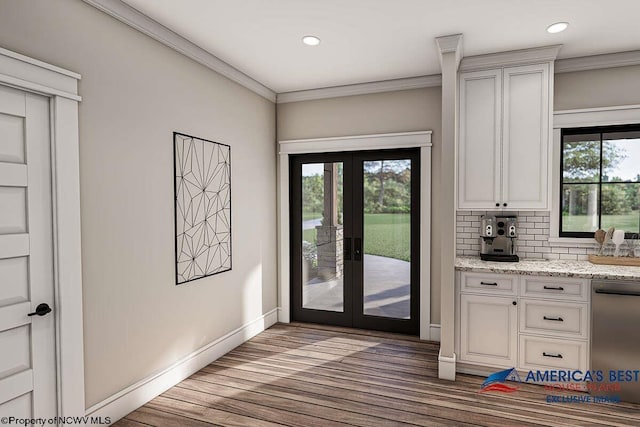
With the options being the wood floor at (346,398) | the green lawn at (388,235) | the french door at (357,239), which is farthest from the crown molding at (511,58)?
the wood floor at (346,398)

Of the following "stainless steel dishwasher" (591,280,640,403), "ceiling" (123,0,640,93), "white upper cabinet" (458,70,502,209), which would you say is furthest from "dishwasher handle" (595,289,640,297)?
"ceiling" (123,0,640,93)

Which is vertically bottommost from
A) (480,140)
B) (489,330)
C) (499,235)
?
(489,330)

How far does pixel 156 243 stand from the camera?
9.51 ft

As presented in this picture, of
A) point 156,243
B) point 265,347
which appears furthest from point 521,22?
point 265,347

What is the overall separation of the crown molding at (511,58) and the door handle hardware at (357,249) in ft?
6.67

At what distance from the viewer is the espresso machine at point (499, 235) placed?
Result: 360 centimetres

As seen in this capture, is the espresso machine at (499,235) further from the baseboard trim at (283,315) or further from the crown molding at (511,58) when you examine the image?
the baseboard trim at (283,315)

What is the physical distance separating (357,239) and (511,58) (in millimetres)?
2298

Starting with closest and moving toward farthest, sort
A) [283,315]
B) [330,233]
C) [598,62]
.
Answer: [598,62] → [330,233] → [283,315]

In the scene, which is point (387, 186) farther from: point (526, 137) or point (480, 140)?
point (526, 137)

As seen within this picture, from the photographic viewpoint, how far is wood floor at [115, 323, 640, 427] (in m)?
2.58

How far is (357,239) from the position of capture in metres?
4.38

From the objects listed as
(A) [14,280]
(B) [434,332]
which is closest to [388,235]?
(B) [434,332]

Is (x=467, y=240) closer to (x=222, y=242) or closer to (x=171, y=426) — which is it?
(x=222, y=242)
